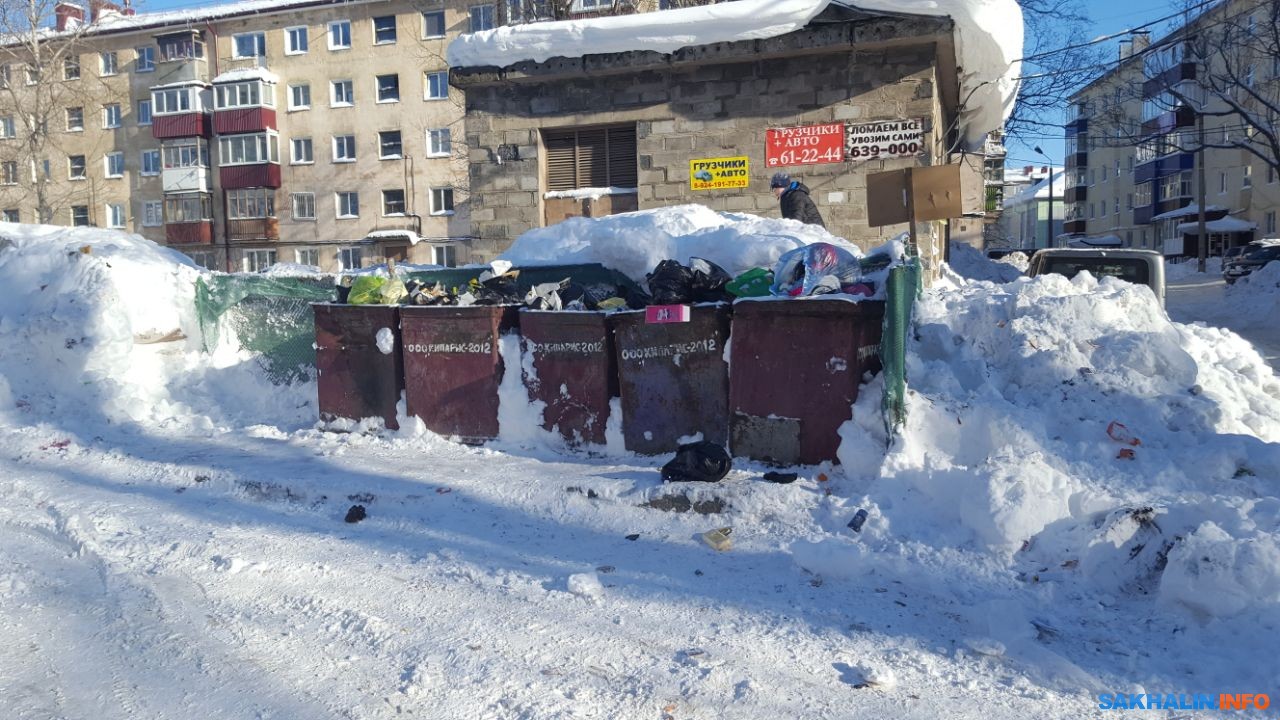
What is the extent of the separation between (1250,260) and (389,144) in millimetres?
32835

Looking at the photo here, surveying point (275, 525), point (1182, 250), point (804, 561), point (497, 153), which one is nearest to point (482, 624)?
point (804, 561)

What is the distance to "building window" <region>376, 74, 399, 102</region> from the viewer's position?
1453 inches

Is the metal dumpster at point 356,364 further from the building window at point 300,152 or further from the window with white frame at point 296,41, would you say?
the window with white frame at point 296,41

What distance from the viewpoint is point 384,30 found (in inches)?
1460

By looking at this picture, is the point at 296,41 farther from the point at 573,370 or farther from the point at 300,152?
the point at 573,370

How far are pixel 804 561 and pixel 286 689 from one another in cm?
246

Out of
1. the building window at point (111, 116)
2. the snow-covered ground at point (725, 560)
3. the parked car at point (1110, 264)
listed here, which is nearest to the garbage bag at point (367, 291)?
the snow-covered ground at point (725, 560)

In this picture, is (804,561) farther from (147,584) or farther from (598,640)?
(147,584)

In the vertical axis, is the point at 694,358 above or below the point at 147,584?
above

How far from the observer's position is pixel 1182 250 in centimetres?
4797

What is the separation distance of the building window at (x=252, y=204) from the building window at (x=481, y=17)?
40.1ft

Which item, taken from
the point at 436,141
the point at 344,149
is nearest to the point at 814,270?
the point at 436,141

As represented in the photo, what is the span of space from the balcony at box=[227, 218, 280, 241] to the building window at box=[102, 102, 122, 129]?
915 centimetres

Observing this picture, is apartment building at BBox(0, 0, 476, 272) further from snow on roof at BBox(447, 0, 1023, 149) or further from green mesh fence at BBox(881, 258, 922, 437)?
green mesh fence at BBox(881, 258, 922, 437)
